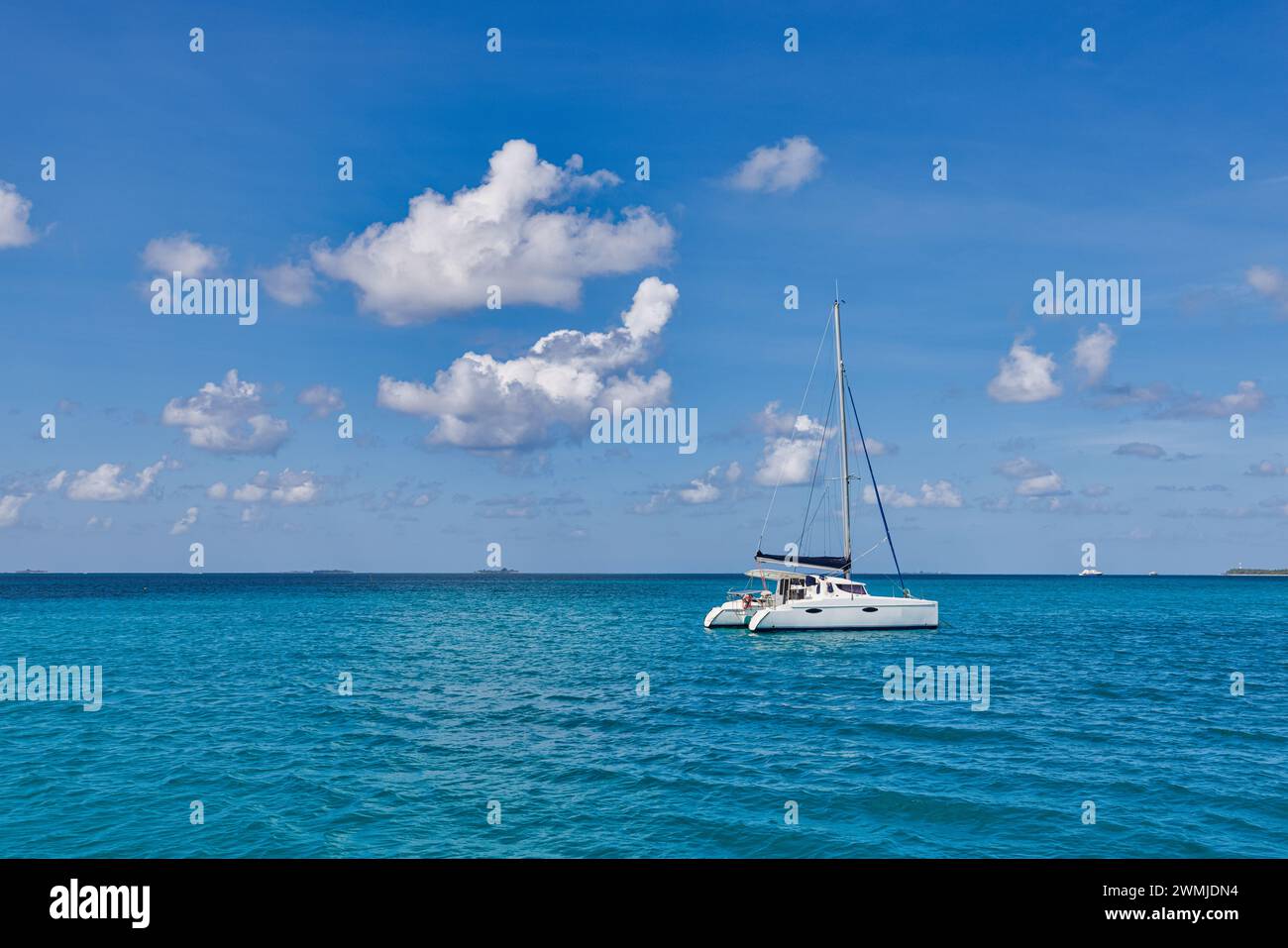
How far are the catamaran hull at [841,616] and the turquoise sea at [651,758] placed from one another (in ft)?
21.9

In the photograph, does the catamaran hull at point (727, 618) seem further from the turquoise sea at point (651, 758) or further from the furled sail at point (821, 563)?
the turquoise sea at point (651, 758)

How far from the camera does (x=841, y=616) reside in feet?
178

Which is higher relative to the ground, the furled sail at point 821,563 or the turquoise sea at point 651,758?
the furled sail at point 821,563

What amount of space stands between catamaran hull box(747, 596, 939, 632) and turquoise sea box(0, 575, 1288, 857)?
6664mm

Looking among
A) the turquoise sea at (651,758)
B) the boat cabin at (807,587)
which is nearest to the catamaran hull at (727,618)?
the boat cabin at (807,587)

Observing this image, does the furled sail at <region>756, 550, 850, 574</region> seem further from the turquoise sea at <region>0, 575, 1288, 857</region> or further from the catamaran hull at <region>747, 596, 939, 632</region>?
the turquoise sea at <region>0, 575, 1288, 857</region>

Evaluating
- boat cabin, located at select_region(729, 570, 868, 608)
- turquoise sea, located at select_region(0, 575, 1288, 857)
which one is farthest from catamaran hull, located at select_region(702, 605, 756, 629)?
turquoise sea, located at select_region(0, 575, 1288, 857)

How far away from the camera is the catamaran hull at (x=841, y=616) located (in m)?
54.4

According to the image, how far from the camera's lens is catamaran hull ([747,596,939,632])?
178ft

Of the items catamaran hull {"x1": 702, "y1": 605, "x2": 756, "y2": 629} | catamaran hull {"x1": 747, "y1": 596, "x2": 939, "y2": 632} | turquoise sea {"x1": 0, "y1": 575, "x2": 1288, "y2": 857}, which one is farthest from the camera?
catamaran hull {"x1": 702, "y1": 605, "x2": 756, "y2": 629}

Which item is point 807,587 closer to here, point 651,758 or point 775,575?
point 775,575
